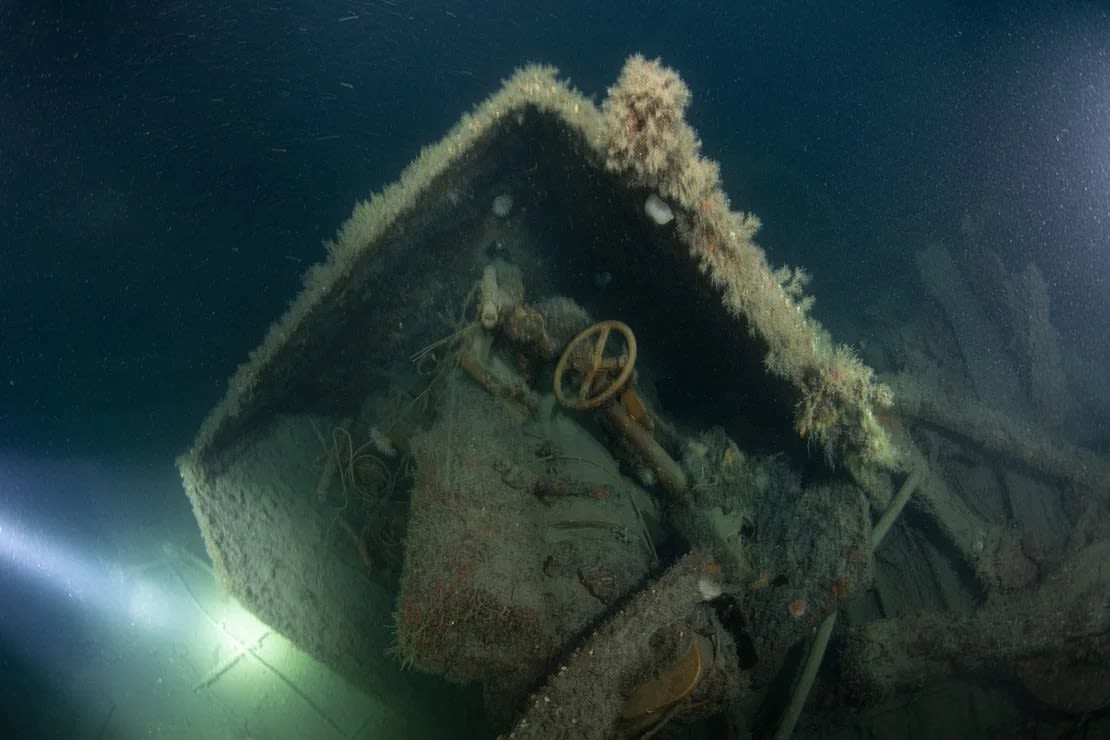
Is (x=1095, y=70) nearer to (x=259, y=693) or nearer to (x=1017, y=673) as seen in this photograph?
(x=1017, y=673)

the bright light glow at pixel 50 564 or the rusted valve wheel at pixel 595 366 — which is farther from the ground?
the rusted valve wheel at pixel 595 366

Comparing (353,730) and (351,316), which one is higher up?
(351,316)

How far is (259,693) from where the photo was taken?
5.16 m

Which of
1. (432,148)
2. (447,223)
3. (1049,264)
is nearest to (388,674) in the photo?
(447,223)

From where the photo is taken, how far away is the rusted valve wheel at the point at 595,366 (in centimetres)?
340

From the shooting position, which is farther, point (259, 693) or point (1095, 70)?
point (1095, 70)

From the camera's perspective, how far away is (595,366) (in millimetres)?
3494

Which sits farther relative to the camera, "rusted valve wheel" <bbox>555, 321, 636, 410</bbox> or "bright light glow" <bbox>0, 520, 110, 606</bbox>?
"bright light glow" <bbox>0, 520, 110, 606</bbox>

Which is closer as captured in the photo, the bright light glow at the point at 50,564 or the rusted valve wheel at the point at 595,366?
the rusted valve wheel at the point at 595,366

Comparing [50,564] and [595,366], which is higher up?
[595,366]

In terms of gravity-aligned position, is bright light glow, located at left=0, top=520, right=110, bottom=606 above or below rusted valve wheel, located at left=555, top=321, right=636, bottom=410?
below

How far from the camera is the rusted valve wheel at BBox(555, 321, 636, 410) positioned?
3396mm

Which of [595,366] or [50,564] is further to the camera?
[50,564]

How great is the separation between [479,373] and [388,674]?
2.81 m
